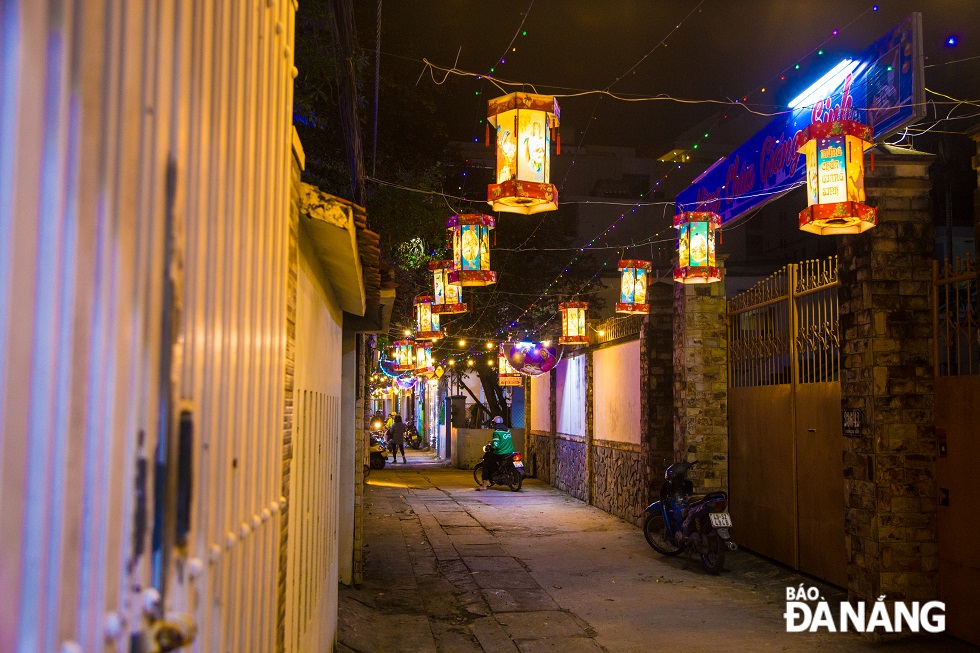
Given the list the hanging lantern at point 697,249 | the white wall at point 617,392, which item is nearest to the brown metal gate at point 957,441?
the hanging lantern at point 697,249

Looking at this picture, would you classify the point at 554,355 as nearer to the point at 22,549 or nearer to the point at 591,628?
the point at 591,628

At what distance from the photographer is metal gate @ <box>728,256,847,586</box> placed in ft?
30.0

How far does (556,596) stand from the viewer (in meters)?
9.30

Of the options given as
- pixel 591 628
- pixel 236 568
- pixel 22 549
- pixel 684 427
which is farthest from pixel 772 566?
pixel 22 549

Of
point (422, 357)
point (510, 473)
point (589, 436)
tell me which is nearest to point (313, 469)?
point (589, 436)

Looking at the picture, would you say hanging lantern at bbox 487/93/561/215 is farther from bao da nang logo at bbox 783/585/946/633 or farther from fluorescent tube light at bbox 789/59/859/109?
bao da nang logo at bbox 783/585/946/633

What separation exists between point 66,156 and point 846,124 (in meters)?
7.53

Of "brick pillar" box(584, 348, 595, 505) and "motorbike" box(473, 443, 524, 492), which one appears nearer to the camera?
"brick pillar" box(584, 348, 595, 505)

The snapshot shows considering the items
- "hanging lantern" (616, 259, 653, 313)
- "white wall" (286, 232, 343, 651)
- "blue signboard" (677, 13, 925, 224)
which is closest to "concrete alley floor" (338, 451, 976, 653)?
"white wall" (286, 232, 343, 651)

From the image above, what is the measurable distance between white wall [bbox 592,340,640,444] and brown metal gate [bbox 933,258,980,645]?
287 inches

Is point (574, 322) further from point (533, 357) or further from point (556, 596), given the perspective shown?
point (556, 596)

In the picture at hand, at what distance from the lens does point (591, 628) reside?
7934 millimetres

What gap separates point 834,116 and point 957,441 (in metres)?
3.81

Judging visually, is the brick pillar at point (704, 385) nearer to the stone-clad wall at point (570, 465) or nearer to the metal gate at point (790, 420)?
the metal gate at point (790, 420)
